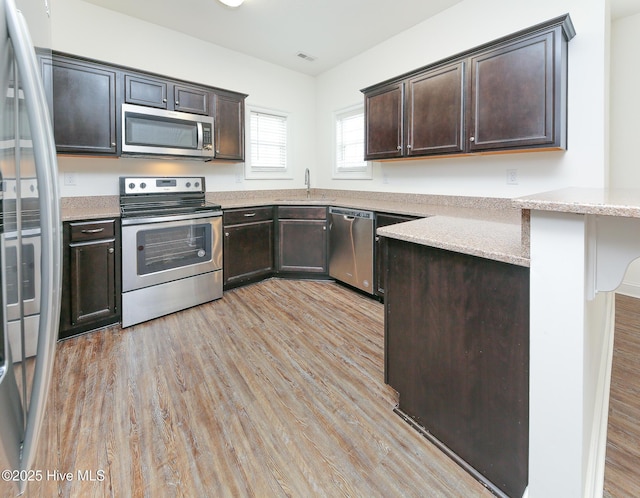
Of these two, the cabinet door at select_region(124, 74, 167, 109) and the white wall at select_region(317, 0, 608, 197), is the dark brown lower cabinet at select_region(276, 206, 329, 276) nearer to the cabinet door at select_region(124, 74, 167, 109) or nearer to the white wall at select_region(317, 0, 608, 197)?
the white wall at select_region(317, 0, 608, 197)

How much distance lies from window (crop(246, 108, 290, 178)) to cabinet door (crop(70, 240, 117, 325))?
2.12 meters

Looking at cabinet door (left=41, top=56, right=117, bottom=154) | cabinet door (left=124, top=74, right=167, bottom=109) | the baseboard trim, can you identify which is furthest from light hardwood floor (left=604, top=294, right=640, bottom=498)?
cabinet door (left=124, top=74, right=167, bottom=109)

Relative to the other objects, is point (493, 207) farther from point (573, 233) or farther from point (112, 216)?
point (112, 216)

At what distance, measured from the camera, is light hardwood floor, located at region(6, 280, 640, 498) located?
128cm

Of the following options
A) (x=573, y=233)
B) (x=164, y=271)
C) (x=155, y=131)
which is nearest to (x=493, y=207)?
(x=573, y=233)

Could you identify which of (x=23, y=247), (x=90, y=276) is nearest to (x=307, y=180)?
(x=90, y=276)

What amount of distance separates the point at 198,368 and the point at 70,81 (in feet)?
8.16

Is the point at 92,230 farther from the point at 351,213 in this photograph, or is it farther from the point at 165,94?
the point at 351,213

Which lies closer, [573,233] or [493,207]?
[573,233]

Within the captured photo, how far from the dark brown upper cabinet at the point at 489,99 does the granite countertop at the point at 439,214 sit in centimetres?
54

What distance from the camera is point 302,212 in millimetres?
3846

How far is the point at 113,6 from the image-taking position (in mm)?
3055

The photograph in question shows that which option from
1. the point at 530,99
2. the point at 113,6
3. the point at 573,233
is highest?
the point at 113,6

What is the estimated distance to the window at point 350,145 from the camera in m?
4.22
